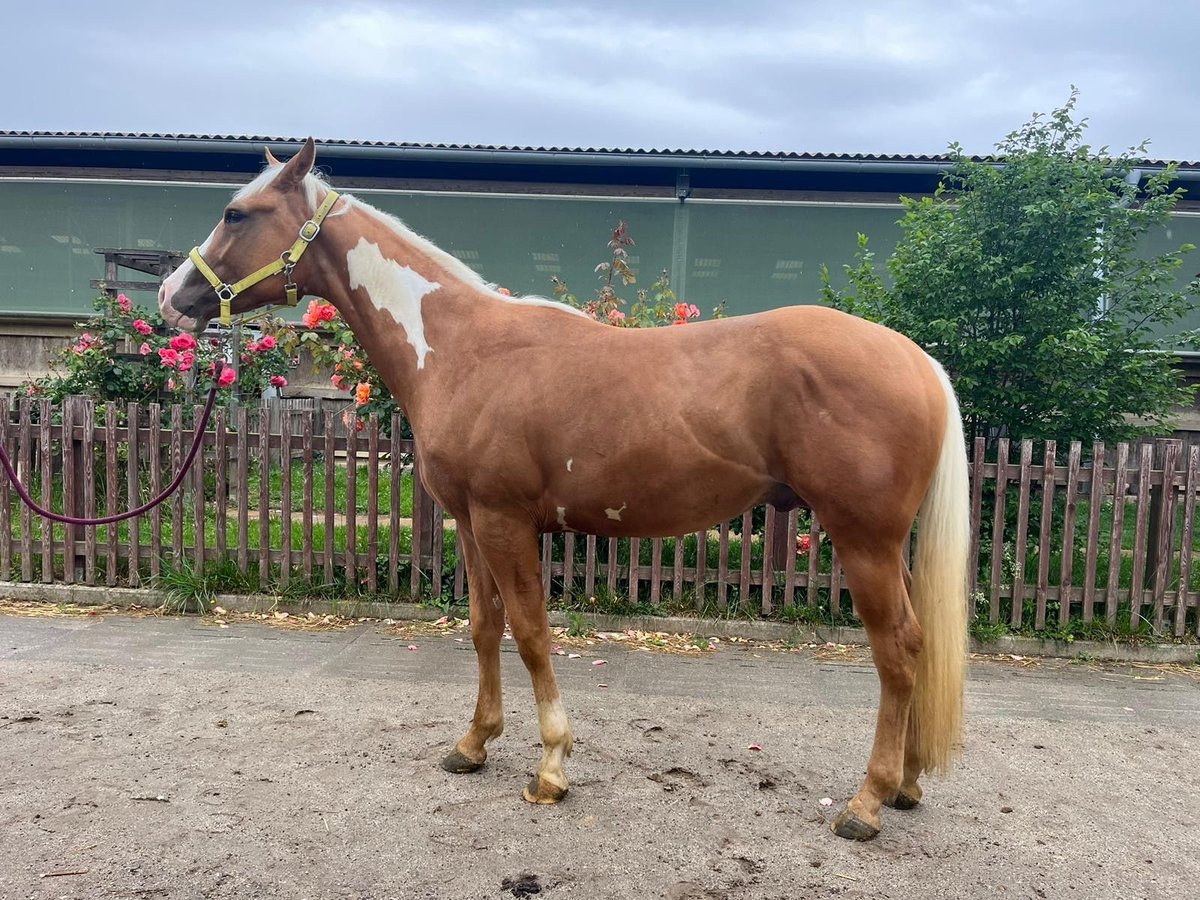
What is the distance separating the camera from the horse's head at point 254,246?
2854mm

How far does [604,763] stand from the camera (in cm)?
294

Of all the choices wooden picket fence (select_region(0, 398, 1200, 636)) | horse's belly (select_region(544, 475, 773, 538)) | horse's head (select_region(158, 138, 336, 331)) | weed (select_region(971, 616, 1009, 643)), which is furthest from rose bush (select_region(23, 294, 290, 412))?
weed (select_region(971, 616, 1009, 643))

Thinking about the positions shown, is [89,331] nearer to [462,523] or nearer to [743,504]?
[462,523]

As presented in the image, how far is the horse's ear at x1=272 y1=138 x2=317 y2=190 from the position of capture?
9.21 feet

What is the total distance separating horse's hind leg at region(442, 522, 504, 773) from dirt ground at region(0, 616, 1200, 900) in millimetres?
84

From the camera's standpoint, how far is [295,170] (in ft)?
9.34

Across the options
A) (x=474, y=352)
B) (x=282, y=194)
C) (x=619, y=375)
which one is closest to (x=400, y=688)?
(x=474, y=352)

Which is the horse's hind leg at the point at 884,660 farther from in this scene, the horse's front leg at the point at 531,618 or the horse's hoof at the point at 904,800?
the horse's front leg at the point at 531,618

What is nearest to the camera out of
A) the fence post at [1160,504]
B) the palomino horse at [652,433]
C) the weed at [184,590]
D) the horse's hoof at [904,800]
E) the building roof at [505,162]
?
the palomino horse at [652,433]

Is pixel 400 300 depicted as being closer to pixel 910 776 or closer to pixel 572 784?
pixel 572 784

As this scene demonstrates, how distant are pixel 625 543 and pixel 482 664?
2195mm

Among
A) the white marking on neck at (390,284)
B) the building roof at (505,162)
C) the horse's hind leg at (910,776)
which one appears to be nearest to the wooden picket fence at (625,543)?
the white marking on neck at (390,284)

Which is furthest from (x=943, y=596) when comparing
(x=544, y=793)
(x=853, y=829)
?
(x=544, y=793)

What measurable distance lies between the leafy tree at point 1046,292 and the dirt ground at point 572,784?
5.74ft
